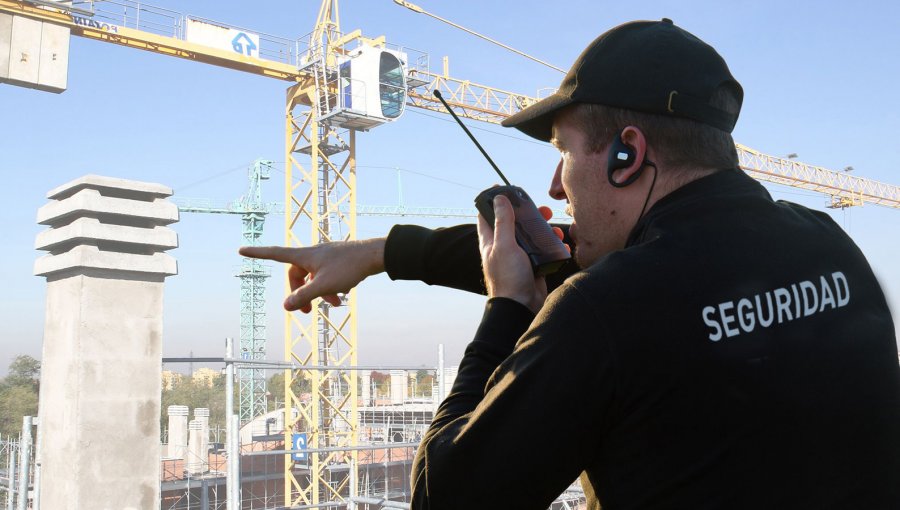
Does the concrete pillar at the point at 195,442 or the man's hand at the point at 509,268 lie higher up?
the man's hand at the point at 509,268

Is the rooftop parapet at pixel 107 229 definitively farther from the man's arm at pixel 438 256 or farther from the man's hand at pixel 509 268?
the man's hand at pixel 509 268

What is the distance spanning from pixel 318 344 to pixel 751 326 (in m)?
18.8

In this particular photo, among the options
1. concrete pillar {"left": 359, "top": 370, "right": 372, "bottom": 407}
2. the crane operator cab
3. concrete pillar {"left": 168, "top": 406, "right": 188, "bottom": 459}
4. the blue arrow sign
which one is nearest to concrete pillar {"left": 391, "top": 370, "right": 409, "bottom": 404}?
concrete pillar {"left": 359, "top": 370, "right": 372, "bottom": 407}

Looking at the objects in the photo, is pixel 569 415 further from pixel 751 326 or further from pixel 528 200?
pixel 528 200

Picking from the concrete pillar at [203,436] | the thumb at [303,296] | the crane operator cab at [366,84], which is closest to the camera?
the thumb at [303,296]

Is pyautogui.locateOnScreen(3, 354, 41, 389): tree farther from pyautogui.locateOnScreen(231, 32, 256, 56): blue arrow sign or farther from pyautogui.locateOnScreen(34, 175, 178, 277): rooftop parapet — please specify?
pyautogui.locateOnScreen(34, 175, 178, 277): rooftop parapet

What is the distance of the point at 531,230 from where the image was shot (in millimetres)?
981

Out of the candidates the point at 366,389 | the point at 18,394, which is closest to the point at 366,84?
the point at 366,389

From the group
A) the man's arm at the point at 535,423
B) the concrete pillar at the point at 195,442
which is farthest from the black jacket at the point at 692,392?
the concrete pillar at the point at 195,442

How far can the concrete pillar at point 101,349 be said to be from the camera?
4133 mm

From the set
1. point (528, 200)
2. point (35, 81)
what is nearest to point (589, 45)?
point (528, 200)

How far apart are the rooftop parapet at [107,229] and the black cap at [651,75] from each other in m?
3.90

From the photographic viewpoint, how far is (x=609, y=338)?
74 centimetres

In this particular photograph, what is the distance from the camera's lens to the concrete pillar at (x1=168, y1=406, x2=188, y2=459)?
19000 millimetres
